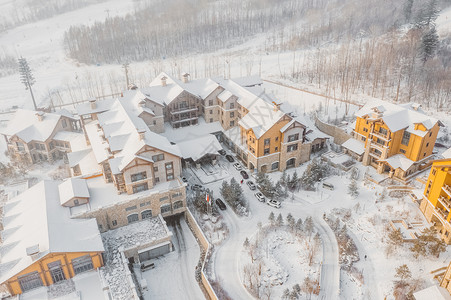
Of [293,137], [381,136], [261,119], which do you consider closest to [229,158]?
[261,119]

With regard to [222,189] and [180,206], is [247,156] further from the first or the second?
[180,206]

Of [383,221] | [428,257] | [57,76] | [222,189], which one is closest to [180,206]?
[222,189]

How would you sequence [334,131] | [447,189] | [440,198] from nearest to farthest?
1. [447,189]
2. [440,198]
3. [334,131]

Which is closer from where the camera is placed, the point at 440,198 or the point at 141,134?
the point at 440,198

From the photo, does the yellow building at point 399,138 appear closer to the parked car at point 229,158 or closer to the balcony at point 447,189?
the balcony at point 447,189

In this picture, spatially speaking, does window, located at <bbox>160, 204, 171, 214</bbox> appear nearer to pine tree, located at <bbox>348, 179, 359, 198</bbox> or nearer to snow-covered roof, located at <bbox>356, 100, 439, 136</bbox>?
pine tree, located at <bbox>348, 179, 359, 198</bbox>

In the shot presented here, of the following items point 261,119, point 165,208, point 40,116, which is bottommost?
point 165,208

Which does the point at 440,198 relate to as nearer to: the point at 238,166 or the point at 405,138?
the point at 405,138
